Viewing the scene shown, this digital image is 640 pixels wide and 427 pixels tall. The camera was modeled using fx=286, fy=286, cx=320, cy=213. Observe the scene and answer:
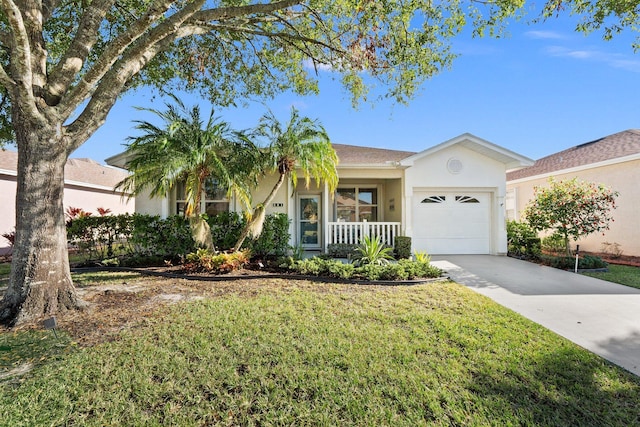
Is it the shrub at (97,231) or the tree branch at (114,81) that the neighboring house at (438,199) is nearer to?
the shrub at (97,231)

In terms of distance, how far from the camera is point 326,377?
284cm

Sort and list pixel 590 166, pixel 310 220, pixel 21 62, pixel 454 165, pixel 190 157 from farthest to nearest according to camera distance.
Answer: pixel 310 220 → pixel 590 166 → pixel 454 165 → pixel 190 157 → pixel 21 62

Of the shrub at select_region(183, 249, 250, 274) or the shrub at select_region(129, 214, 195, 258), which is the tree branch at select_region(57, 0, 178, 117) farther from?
the shrub at select_region(129, 214, 195, 258)

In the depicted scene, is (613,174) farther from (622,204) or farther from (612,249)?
(612,249)

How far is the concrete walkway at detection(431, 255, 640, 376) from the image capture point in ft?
12.0

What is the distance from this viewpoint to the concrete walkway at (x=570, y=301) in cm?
366

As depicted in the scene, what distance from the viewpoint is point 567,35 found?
23.1 feet

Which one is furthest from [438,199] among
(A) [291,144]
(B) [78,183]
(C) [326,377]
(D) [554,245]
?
(B) [78,183]

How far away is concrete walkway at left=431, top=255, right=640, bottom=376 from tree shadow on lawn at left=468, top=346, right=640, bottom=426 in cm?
45

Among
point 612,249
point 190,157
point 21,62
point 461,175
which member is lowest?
point 612,249

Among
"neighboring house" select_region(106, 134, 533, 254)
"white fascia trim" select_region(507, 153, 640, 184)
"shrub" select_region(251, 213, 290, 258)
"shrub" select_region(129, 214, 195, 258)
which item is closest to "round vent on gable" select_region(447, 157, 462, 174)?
"neighboring house" select_region(106, 134, 533, 254)

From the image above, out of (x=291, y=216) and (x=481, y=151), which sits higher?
(x=481, y=151)

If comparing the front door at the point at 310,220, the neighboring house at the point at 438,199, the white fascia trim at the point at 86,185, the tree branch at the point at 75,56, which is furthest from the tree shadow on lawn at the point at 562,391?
the white fascia trim at the point at 86,185

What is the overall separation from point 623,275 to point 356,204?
27.4 feet
